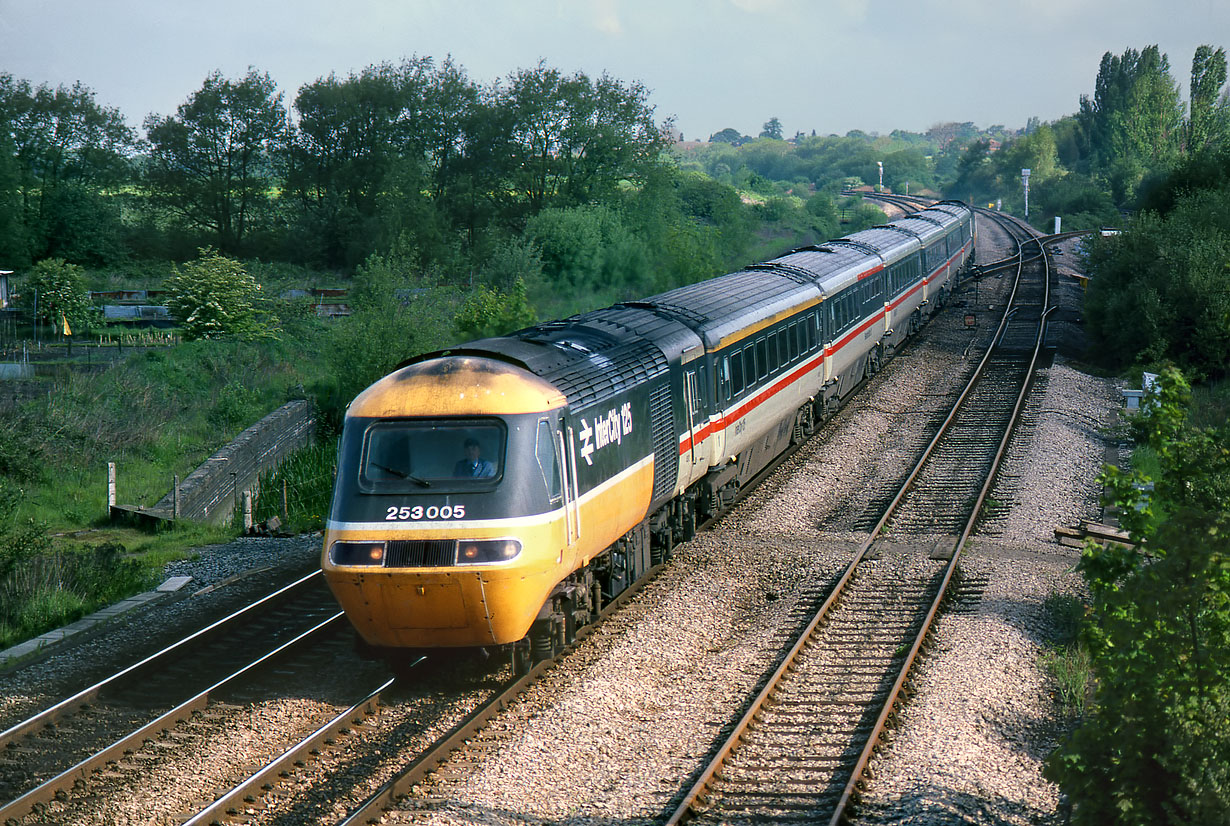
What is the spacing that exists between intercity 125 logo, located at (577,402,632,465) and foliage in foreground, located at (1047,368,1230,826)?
525 cm

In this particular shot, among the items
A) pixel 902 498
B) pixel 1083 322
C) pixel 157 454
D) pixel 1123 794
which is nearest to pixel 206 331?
pixel 157 454

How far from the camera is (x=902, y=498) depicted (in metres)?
19.4

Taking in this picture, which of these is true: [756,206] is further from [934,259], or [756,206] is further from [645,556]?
[645,556]

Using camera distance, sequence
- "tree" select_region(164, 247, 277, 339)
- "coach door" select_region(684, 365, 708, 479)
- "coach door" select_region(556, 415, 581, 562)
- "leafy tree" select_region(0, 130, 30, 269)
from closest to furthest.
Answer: "coach door" select_region(556, 415, 581, 562) < "coach door" select_region(684, 365, 708, 479) < "tree" select_region(164, 247, 277, 339) < "leafy tree" select_region(0, 130, 30, 269)

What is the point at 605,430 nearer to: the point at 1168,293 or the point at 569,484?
the point at 569,484

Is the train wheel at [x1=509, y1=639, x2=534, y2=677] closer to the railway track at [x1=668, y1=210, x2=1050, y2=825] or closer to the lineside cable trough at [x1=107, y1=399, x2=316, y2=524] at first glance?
the railway track at [x1=668, y1=210, x2=1050, y2=825]

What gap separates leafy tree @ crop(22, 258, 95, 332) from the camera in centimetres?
3956

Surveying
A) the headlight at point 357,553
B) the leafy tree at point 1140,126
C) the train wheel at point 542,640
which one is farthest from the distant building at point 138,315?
the leafy tree at point 1140,126

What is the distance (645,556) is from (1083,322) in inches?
1116

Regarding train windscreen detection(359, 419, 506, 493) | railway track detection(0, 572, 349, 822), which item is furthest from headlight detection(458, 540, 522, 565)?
railway track detection(0, 572, 349, 822)

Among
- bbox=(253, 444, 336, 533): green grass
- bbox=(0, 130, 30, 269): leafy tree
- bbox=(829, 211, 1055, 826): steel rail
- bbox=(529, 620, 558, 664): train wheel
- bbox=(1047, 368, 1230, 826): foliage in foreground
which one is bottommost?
bbox=(253, 444, 336, 533): green grass

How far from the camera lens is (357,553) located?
10.3 m

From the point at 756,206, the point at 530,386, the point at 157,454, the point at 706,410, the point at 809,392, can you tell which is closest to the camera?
the point at 530,386

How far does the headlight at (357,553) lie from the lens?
402 inches
